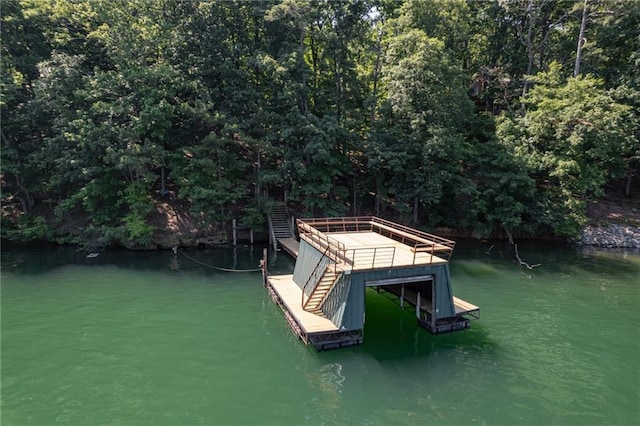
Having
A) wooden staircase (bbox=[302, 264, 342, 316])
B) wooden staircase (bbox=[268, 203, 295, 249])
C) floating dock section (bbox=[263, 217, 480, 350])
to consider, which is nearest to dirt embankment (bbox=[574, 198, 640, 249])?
floating dock section (bbox=[263, 217, 480, 350])

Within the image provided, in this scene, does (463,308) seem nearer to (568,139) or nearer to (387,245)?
(387,245)

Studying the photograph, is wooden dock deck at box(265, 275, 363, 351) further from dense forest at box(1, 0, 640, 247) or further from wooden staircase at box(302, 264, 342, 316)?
dense forest at box(1, 0, 640, 247)

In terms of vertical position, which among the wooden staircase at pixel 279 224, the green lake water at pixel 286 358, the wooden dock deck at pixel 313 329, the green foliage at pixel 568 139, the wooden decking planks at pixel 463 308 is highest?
the green foliage at pixel 568 139

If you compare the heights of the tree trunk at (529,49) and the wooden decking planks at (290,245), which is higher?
the tree trunk at (529,49)

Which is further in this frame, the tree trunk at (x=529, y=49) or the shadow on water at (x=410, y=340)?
the tree trunk at (x=529, y=49)

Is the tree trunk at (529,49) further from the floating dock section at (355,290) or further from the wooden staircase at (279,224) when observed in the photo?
the floating dock section at (355,290)

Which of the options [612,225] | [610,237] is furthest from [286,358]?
[612,225]

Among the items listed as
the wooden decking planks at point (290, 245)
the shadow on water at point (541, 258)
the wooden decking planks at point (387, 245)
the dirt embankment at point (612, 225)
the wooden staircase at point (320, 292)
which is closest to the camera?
the wooden decking planks at point (387, 245)

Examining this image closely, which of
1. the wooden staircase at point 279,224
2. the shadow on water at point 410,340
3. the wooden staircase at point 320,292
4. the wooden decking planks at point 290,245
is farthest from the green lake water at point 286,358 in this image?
the wooden staircase at point 279,224
